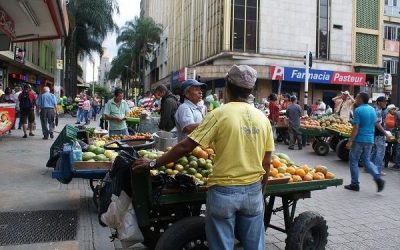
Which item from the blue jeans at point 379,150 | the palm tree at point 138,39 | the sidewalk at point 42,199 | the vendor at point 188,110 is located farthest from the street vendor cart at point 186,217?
the palm tree at point 138,39

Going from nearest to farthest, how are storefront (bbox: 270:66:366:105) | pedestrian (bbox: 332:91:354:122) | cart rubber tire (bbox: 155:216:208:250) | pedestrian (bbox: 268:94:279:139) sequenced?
cart rubber tire (bbox: 155:216:208:250) → pedestrian (bbox: 332:91:354:122) → pedestrian (bbox: 268:94:279:139) → storefront (bbox: 270:66:366:105)

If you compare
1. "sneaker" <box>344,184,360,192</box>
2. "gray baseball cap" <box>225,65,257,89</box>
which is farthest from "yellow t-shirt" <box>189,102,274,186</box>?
"sneaker" <box>344,184,360,192</box>

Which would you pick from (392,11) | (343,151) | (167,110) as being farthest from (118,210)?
(392,11)

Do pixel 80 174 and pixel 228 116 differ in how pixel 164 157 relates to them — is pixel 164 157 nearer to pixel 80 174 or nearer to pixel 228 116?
pixel 228 116

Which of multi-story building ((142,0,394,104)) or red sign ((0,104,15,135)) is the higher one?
multi-story building ((142,0,394,104))

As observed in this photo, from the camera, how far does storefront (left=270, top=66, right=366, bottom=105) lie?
33.1 m

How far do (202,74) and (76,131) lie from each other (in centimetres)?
2520

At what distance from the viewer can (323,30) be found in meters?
36.1

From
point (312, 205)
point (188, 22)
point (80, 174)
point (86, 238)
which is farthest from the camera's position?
point (188, 22)

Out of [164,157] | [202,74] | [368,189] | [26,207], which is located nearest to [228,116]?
[164,157]

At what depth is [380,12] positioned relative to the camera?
3784 cm

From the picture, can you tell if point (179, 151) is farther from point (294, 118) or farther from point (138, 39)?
point (138, 39)

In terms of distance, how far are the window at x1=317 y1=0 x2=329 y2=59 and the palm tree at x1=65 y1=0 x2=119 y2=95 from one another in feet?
61.5

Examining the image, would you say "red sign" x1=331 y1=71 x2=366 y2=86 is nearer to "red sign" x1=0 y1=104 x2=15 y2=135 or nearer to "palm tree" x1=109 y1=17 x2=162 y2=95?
"red sign" x1=0 y1=104 x2=15 y2=135
